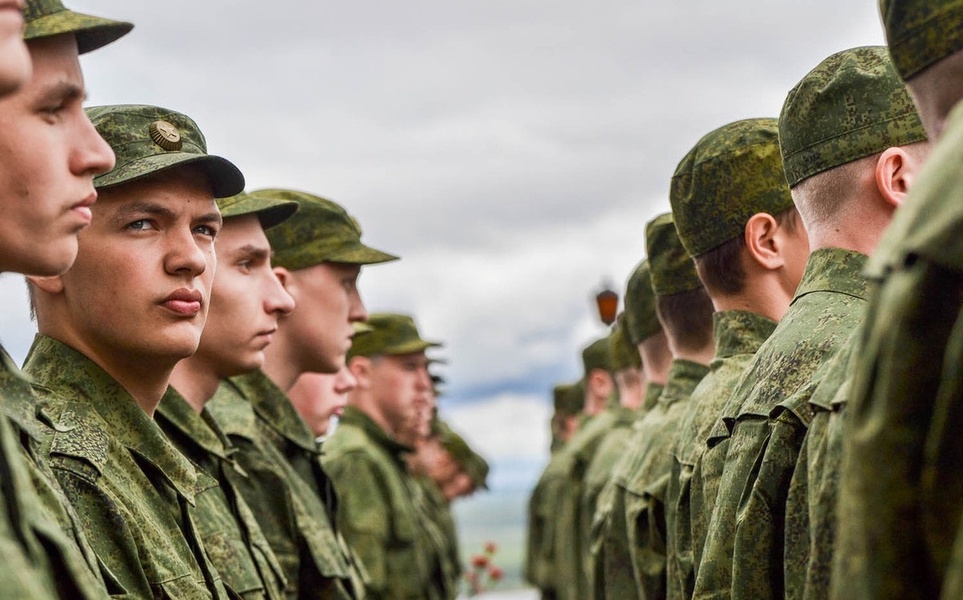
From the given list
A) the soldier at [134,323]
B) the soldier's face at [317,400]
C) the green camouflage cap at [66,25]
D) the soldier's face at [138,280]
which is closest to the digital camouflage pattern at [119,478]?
the soldier at [134,323]

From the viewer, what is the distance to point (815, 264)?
148 inches

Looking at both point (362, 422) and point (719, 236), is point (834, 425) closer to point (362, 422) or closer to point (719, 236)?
point (719, 236)

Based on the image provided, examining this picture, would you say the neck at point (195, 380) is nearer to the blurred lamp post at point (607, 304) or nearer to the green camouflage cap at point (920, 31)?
the green camouflage cap at point (920, 31)

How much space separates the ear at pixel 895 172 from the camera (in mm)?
3604

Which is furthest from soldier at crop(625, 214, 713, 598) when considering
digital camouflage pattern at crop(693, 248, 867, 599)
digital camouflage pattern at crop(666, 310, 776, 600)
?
digital camouflage pattern at crop(693, 248, 867, 599)

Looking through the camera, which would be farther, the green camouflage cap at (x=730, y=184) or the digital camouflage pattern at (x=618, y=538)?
the digital camouflage pattern at (x=618, y=538)

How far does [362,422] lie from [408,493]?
2.03 feet

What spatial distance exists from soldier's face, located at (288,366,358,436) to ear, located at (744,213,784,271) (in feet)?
11.2

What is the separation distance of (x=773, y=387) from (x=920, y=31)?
1.43 m

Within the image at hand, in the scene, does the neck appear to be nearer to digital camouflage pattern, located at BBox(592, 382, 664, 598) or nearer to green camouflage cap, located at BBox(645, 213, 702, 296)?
green camouflage cap, located at BBox(645, 213, 702, 296)

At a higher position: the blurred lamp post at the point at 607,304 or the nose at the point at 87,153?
the nose at the point at 87,153

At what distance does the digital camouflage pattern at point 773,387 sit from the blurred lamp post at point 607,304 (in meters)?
6.10

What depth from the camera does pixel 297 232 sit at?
22.1 feet

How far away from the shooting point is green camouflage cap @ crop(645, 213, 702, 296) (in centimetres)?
589
